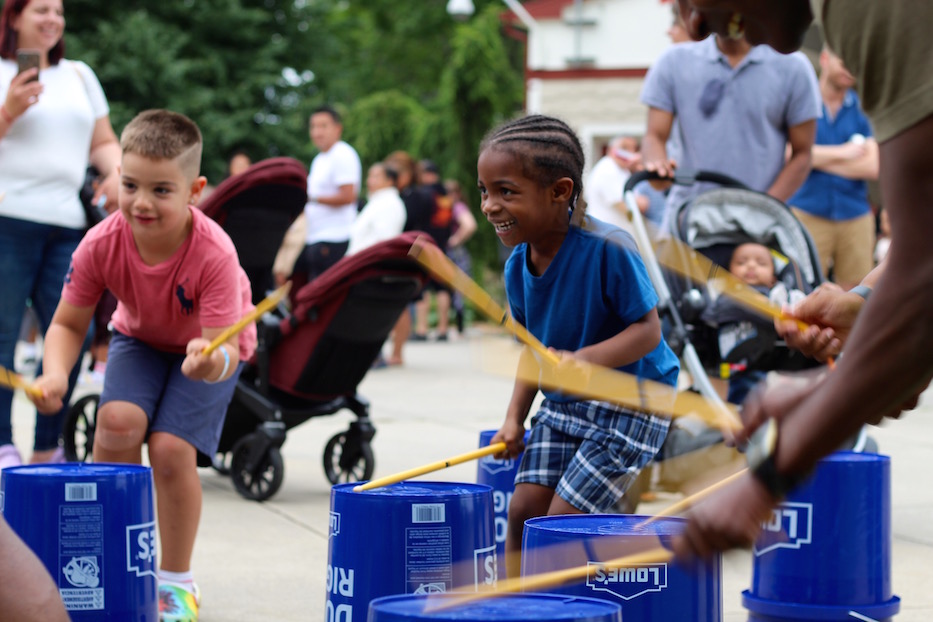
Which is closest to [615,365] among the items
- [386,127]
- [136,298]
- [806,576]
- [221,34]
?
[806,576]

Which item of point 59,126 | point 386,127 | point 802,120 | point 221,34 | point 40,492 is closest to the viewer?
point 40,492

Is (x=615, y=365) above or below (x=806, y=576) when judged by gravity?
above

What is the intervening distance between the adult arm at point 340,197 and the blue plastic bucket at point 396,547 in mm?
6098

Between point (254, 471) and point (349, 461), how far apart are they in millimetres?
469

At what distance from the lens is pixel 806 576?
337 cm

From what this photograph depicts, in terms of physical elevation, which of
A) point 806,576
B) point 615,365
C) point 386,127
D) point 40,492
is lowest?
point 806,576

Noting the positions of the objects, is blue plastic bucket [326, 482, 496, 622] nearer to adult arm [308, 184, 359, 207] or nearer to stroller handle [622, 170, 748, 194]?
stroller handle [622, 170, 748, 194]

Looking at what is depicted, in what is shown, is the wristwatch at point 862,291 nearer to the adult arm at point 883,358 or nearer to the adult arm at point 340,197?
the adult arm at point 883,358

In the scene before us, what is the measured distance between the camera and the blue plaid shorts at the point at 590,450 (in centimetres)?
328

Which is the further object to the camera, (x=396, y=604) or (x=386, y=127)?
(x=386, y=127)

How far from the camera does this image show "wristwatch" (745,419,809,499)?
1589 mm

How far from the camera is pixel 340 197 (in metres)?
8.95

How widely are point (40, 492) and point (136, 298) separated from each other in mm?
916

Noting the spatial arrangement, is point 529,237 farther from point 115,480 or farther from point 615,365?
point 115,480
